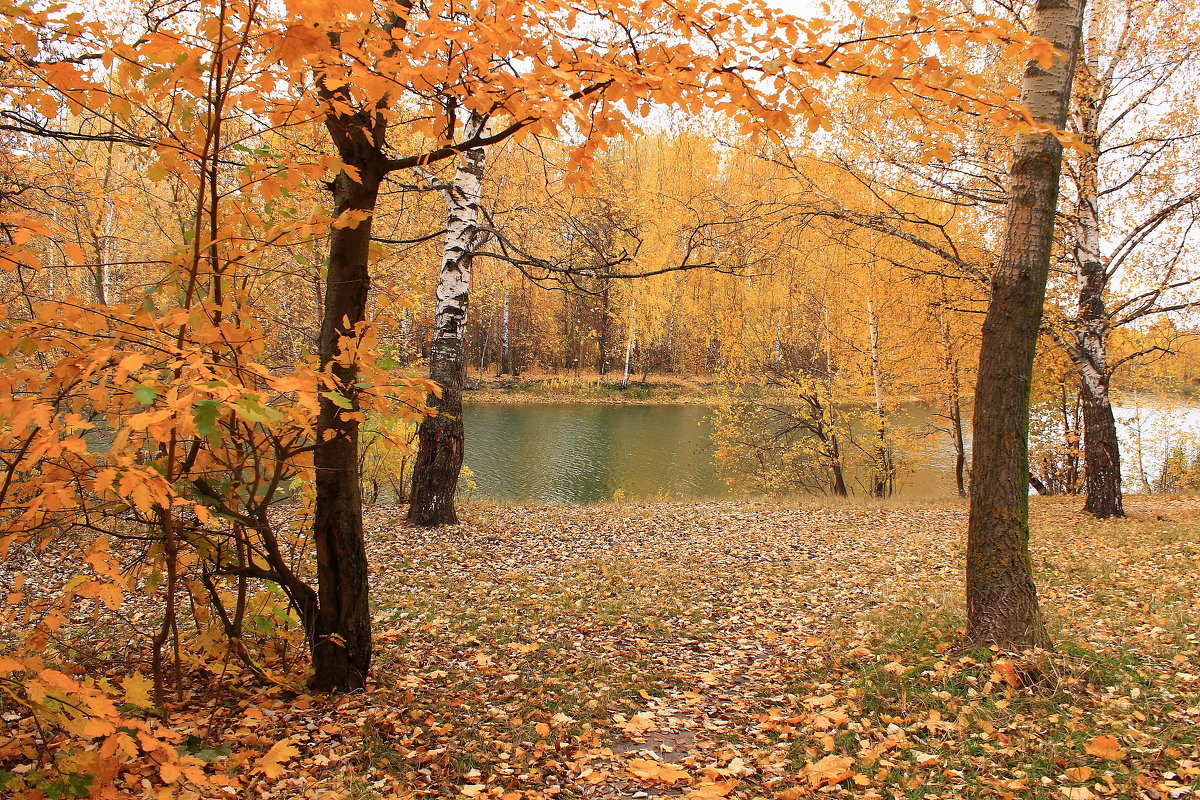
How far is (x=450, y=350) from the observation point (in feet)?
24.0

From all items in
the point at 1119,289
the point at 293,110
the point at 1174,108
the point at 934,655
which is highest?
the point at 1174,108

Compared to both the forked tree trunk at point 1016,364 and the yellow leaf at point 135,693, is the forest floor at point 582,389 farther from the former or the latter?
the yellow leaf at point 135,693

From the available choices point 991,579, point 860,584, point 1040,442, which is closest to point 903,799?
point 991,579

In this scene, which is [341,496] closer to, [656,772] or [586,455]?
[656,772]

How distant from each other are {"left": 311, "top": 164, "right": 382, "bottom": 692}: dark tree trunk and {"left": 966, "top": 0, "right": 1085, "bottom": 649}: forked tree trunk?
3.41 m

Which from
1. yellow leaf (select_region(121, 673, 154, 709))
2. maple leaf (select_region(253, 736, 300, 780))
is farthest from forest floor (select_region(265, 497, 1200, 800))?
yellow leaf (select_region(121, 673, 154, 709))

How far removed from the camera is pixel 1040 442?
47.1ft

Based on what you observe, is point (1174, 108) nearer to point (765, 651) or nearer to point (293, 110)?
point (765, 651)

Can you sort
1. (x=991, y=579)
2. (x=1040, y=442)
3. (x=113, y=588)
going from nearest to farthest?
1. (x=113, y=588)
2. (x=991, y=579)
3. (x=1040, y=442)

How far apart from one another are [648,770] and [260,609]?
2173 millimetres

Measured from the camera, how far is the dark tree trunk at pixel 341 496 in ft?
10.3

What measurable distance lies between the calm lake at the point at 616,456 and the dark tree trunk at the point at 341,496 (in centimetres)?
973

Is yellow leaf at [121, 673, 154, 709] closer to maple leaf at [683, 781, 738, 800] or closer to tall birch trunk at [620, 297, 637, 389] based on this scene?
maple leaf at [683, 781, 738, 800]

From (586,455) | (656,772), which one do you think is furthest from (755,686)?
(586,455)
